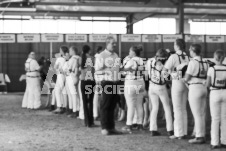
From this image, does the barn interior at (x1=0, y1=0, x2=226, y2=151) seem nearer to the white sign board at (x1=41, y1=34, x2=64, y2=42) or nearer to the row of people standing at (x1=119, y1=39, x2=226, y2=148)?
the white sign board at (x1=41, y1=34, x2=64, y2=42)

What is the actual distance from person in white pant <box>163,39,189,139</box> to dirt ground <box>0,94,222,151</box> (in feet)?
0.98

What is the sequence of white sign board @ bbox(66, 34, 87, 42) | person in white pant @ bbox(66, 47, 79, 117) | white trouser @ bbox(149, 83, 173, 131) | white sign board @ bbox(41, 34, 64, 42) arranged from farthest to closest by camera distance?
white sign board @ bbox(66, 34, 87, 42)
white sign board @ bbox(41, 34, 64, 42)
person in white pant @ bbox(66, 47, 79, 117)
white trouser @ bbox(149, 83, 173, 131)

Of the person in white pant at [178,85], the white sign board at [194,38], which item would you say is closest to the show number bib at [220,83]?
the person in white pant at [178,85]

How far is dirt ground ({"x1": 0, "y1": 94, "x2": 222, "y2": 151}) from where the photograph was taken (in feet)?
21.9

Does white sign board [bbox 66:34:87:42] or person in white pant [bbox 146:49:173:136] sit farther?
white sign board [bbox 66:34:87:42]

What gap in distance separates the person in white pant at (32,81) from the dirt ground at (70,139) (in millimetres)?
3046

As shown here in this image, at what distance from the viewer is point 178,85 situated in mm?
7301

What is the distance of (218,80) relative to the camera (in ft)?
21.4

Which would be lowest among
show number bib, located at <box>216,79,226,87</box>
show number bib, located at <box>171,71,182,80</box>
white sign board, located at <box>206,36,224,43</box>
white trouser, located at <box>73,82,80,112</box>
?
white trouser, located at <box>73,82,80,112</box>

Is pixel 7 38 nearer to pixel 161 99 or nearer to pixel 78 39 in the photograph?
pixel 78 39

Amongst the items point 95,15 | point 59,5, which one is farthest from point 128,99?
point 95,15

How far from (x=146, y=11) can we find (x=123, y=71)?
40.0 feet

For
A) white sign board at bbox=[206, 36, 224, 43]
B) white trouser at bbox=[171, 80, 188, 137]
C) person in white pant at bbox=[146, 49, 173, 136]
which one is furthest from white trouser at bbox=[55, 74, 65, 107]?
white sign board at bbox=[206, 36, 224, 43]

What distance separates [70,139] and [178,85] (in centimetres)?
219
